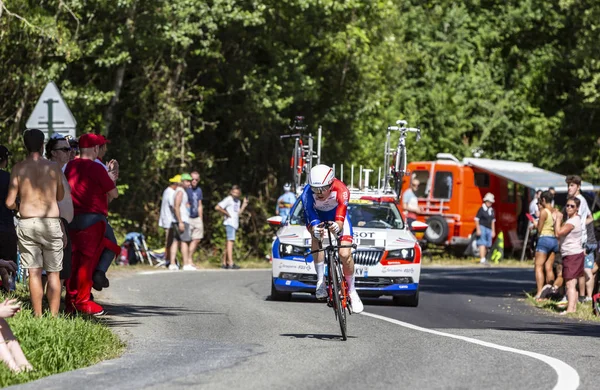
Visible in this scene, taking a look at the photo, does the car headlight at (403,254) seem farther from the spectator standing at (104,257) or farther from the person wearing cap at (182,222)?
the person wearing cap at (182,222)

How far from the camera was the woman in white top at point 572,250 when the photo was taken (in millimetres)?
17656

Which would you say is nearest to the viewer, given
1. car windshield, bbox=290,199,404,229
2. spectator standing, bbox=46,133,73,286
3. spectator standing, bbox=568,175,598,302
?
spectator standing, bbox=46,133,73,286

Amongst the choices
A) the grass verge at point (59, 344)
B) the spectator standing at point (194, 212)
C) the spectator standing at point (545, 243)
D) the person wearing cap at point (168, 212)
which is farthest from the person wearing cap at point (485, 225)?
the grass verge at point (59, 344)

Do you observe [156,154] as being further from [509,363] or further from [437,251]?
[509,363]

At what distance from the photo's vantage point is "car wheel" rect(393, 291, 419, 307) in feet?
58.9

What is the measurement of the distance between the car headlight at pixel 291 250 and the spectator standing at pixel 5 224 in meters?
4.74

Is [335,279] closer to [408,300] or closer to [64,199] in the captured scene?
[64,199]

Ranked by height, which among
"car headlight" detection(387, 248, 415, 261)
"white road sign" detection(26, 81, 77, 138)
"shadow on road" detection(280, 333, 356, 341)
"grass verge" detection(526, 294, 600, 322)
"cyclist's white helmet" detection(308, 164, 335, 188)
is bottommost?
"grass verge" detection(526, 294, 600, 322)

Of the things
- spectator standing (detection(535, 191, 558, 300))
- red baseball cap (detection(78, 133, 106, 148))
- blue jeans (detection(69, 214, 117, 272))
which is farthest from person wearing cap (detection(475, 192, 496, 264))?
red baseball cap (detection(78, 133, 106, 148))

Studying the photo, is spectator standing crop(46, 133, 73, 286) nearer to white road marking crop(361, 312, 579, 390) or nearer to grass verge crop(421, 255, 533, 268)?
white road marking crop(361, 312, 579, 390)

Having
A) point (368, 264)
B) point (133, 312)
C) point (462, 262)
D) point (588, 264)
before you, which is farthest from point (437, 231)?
point (133, 312)

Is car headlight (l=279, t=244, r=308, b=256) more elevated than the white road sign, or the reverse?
the white road sign

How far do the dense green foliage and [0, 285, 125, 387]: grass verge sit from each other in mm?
12972

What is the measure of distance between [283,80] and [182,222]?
7.60m
